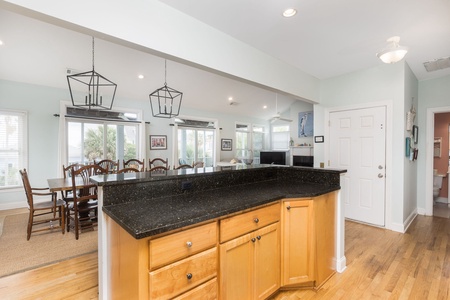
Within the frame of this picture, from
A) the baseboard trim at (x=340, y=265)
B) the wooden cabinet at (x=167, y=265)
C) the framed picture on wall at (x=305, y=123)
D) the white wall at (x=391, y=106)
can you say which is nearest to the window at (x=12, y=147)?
the wooden cabinet at (x=167, y=265)

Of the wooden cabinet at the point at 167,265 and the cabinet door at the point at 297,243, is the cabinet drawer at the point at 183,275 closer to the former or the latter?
the wooden cabinet at the point at 167,265

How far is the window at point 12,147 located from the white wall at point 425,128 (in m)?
8.06

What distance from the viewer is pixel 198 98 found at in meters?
6.29

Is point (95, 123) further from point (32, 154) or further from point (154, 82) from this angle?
point (154, 82)

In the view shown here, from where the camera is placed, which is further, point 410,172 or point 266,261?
point 410,172

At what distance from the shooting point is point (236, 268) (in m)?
1.55

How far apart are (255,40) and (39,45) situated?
3.48 m

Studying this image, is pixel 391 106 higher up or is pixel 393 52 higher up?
pixel 393 52

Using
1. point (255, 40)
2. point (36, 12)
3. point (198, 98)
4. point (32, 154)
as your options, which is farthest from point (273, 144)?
point (36, 12)

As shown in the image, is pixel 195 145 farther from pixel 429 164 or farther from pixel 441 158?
pixel 441 158

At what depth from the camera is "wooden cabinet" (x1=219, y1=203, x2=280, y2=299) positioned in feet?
4.90

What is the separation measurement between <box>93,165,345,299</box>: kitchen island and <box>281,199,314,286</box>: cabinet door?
0.04 ft

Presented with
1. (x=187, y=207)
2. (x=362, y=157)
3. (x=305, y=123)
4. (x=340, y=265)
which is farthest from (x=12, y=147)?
(x=305, y=123)

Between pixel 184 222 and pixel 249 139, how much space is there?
25.3ft
